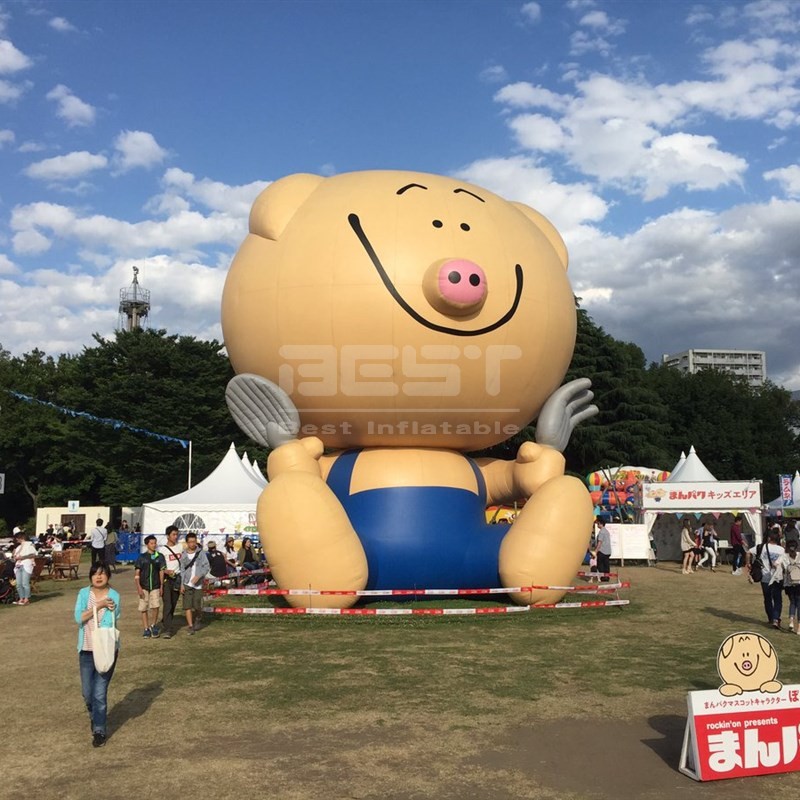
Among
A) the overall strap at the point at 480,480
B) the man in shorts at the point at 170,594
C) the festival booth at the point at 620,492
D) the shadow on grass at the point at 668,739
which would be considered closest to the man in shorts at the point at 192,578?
the man in shorts at the point at 170,594

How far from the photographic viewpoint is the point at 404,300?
411 inches

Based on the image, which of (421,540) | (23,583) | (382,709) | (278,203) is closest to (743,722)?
(382,709)

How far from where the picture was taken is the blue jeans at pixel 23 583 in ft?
44.5

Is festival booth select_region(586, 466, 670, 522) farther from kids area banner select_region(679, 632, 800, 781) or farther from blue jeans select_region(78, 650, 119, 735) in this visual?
blue jeans select_region(78, 650, 119, 735)

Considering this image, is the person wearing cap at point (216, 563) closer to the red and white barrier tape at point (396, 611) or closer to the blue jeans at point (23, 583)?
the red and white barrier tape at point (396, 611)

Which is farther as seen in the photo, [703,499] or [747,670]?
[703,499]

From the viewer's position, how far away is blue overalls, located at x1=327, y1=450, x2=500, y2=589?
36.2 feet

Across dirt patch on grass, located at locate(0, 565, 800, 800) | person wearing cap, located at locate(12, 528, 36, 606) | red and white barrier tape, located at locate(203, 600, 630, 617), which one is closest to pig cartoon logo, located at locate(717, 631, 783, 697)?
dirt patch on grass, located at locate(0, 565, 800, 800)

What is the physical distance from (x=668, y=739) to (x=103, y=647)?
13.1 ft

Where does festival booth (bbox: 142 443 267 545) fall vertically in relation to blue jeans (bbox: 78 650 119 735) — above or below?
above

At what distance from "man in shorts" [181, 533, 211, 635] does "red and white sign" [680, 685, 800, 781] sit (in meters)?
6.73

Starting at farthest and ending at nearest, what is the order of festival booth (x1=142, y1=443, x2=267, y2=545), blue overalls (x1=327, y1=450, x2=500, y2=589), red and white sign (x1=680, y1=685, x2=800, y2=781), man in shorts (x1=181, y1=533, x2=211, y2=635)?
festival booth (x1=142, y1=443, x2=267, y2=545), blue overalls (x1=327, y1=450, x2=500, y2=589), man in shorts (x1=181, y1=533, x2=211, y2=635), red and white sign (x1=680, y1=685, x2=800, y2=781)

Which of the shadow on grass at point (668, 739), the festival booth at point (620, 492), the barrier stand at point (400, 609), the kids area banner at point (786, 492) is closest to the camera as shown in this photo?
the shadow on grass at point (668, 739)

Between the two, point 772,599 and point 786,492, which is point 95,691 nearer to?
point 772,599
